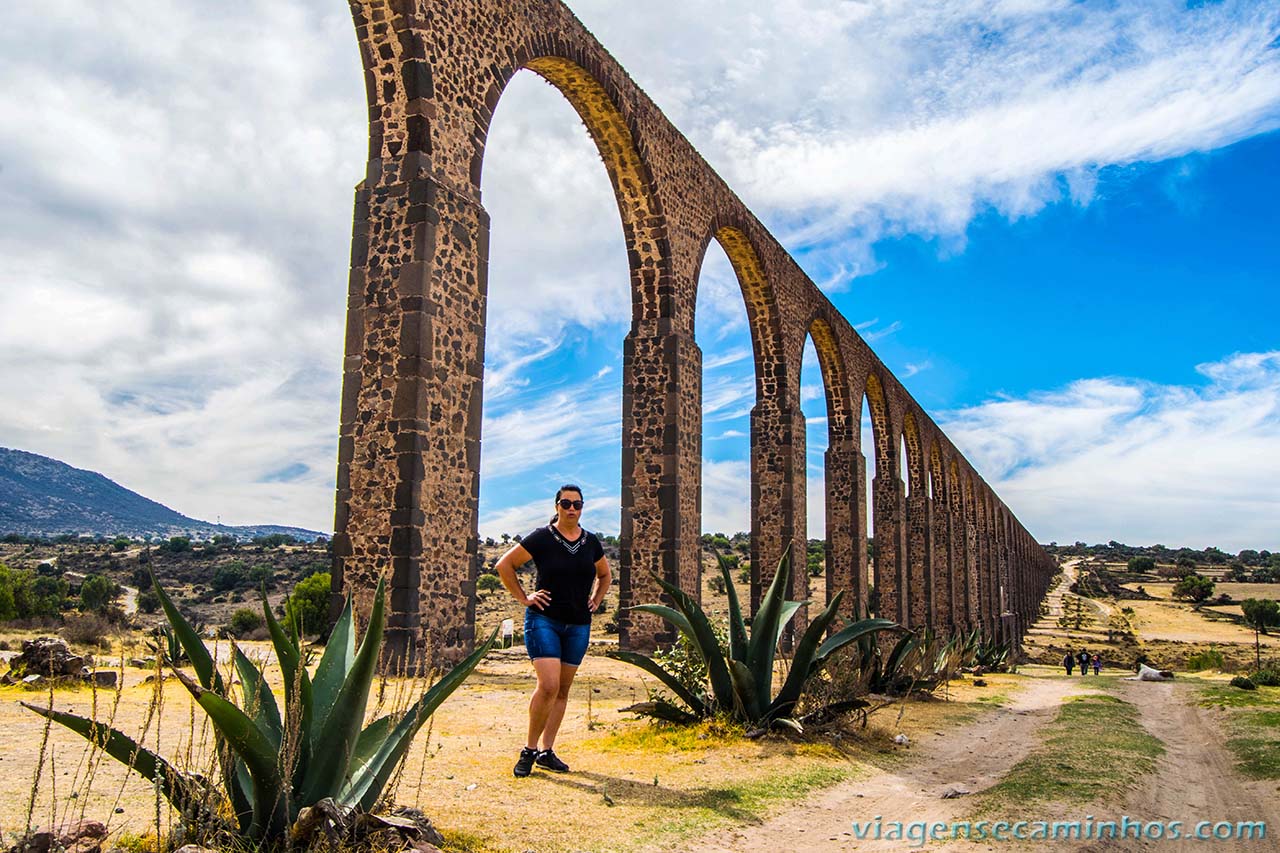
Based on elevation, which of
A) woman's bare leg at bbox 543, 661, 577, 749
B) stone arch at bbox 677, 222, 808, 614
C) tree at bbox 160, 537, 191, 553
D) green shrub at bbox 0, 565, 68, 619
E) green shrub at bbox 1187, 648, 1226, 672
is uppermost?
stone arch at bbox 677, 222, 808, 614

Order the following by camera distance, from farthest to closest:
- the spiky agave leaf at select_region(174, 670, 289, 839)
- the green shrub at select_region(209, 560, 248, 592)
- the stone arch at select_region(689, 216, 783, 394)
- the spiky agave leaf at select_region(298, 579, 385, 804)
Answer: the green shrub at select_region(209, 560, 248, 592)
the stone arch at select_region(689, 216, 783, 394)
the spiky agave leaf at select_region(298, 579, 385, 804)
the spiky agave leaf at select_region(174, 670, 289, 839)

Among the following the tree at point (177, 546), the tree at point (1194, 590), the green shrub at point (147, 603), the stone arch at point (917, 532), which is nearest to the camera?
the green shrub at point (147, 603)

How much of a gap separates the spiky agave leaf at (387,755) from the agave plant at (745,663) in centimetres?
247

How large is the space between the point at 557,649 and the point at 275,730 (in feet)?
5.30

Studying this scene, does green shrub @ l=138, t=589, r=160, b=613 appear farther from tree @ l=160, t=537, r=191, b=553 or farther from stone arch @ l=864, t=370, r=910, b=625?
stone arch @ l=864, t=370, r=910, b=625

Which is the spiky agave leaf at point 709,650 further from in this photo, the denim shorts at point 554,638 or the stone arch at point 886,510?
the stone arch at point 886,510

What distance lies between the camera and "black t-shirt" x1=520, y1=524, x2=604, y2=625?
446cm

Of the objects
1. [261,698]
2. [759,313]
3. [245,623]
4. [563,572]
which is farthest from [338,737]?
[245,623]

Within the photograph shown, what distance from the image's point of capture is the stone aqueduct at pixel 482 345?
8477 mm

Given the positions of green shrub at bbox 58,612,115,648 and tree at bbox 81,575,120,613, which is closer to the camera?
green shrub at bbox 58,612,115,648

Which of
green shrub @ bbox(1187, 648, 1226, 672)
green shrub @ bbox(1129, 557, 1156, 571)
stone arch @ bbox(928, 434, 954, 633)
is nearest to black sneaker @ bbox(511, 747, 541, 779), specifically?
green shrub @ bbox(1187, 648, 1226, 672)

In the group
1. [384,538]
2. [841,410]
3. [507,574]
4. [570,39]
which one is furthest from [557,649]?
[841,410]

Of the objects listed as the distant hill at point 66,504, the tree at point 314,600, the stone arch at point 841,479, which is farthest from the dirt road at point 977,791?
the distant hill at point 66,504

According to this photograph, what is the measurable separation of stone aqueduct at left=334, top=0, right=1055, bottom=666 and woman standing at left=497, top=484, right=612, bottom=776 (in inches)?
51.9
